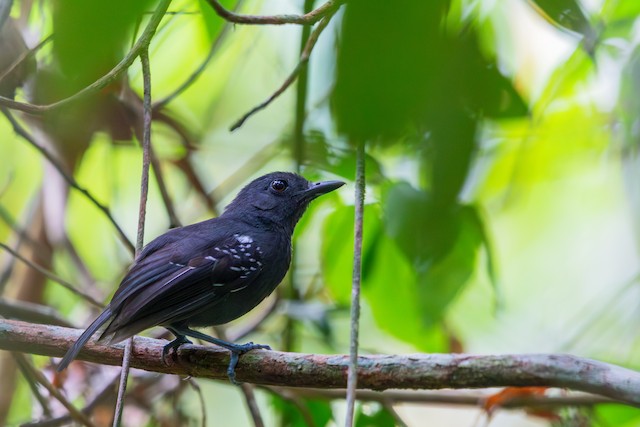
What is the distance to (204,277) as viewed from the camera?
318 cm

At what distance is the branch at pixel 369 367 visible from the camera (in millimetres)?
1755

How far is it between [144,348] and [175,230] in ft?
2.84

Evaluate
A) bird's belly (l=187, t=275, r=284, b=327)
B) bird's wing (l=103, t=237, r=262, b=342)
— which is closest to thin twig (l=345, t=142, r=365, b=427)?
bird's wing (l=103, t=237, r=262, b=342)

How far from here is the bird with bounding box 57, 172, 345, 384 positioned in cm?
285

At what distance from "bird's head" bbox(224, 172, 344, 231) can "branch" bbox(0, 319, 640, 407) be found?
44.1 inches

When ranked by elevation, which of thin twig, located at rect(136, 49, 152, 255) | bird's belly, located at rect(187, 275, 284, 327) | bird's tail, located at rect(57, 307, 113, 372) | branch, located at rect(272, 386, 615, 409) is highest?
thin twig, located at rect(136, 49, 152, 255)

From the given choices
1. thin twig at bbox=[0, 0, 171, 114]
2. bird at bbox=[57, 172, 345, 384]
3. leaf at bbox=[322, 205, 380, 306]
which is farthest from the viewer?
leaf at bbox=[322, 205, 380, 306]

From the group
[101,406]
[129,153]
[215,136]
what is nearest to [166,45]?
[215,136]

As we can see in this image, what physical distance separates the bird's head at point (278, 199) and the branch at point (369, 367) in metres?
1.12

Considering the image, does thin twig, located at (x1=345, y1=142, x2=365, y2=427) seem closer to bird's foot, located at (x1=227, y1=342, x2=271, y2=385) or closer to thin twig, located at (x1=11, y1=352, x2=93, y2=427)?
bird's foot, located at (x1=227, y1=342, x2=271, y2=385)

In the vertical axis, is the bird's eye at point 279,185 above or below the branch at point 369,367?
below

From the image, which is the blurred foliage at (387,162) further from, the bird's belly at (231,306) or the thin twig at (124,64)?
the bird's belly at (231,306)

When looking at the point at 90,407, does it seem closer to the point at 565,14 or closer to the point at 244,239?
the point at 244,239

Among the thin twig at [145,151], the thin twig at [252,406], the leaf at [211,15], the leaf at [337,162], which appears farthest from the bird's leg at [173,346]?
the leaf at [211,15]
